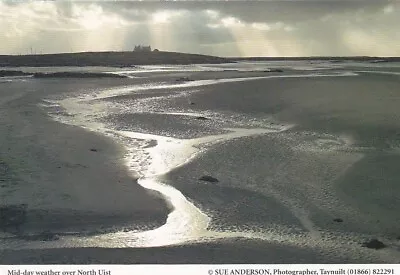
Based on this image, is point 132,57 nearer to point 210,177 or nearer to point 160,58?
point 160,58

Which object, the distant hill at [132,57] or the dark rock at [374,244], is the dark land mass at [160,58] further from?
the dark rock at [374,244]

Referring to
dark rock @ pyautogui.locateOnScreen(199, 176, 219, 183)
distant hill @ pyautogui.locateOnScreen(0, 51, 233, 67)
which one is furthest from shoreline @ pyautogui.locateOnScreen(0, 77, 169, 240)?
distant hill @ pyautogui.locateOnScreen(0, 51, 233, 67)

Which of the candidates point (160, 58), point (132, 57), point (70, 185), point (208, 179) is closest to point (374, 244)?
point (208, 179)

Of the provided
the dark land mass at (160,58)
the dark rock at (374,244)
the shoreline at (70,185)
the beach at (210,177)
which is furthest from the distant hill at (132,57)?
the dark rock at (374,244)

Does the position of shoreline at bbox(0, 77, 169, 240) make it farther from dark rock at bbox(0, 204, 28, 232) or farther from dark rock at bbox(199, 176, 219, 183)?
dark rock at bbox(199, 176, 219, 183)

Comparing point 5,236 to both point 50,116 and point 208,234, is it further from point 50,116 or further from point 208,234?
point 50,116

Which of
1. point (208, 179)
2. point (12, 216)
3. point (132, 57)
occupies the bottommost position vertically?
point (12, 216)

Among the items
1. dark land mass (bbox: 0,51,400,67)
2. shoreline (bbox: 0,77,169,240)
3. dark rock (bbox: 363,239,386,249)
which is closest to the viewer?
dark rock (bbox: 363,239,386,249)
